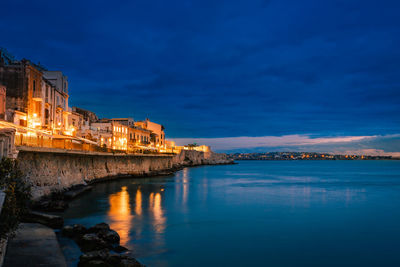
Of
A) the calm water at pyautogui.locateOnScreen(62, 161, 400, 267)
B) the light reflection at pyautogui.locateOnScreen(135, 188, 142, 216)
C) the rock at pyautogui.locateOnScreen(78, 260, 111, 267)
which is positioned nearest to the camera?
the rock at pyautogui.locateOnScreen(78, 260, 111, 267)

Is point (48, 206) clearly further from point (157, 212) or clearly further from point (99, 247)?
point (99, 247)

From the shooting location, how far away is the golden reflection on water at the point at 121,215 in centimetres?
1583

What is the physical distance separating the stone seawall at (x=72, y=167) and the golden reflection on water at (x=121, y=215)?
14.9 ft

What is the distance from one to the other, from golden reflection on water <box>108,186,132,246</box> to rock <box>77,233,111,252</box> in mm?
1522

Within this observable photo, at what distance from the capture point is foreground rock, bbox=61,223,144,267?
1007 centimetres

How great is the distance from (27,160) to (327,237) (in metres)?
19.0

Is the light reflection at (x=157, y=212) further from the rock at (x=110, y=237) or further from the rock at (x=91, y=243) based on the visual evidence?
the rock at (x=91, y=243)

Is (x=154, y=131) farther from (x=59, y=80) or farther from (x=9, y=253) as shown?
(x=9, y=253)

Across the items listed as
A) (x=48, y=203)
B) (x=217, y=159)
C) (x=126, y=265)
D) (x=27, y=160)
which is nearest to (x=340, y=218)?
(x=126, y=265)

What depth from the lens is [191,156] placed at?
4665 inches

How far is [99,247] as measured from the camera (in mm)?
12117

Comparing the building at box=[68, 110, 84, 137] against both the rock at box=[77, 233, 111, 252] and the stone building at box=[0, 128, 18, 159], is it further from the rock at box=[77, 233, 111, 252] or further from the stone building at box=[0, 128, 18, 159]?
the rock at box=[77, 233, 111, 252]

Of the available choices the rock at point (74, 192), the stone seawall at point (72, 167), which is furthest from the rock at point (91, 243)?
the rock at point (74, 192)

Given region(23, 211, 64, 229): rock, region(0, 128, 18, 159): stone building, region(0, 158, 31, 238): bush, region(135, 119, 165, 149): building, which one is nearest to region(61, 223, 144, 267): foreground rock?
region(23, 211, 64, 229): rock
